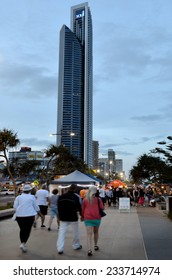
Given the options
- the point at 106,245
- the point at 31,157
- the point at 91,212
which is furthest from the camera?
the point at 31,157

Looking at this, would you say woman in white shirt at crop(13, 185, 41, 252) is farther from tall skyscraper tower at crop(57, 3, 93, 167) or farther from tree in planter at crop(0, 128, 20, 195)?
tall skyscraper tower at crop(57, 3, 93, 167)

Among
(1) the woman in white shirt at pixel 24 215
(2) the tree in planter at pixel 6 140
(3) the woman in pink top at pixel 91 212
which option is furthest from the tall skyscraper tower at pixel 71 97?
(3) the woman in pink top at pixel 91 212

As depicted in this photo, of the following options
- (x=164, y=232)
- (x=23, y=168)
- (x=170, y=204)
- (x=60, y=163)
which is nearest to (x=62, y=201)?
(x=164, y=232)

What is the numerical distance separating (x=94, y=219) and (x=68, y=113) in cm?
5855

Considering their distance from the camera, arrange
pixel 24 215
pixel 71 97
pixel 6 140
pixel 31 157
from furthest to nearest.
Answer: pixel 71 97, pixel 31 157, pixel 6 140, pixel 24 215

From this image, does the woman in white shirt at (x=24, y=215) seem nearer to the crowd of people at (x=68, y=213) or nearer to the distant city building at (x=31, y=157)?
the crowd of people at (x=68, y=213)

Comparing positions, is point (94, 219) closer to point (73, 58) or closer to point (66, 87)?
point (66, 87)

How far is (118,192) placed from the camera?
93.2 feet

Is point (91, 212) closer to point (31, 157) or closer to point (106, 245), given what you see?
point (106, 245)

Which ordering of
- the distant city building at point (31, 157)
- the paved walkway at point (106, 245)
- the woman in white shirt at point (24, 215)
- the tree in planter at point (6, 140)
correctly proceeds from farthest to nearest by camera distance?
the distant city building at point (31, 157)
the tree in planter at point (6, 140)
the woman in white shirt at point (24, 215)
the paved walkway at point (106, 245)

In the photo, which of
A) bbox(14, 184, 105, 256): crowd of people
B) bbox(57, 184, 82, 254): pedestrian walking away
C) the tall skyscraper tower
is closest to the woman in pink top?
bbox(14, 184, 105, 256): crowd of people

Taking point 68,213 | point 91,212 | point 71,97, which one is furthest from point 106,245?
point 71,97

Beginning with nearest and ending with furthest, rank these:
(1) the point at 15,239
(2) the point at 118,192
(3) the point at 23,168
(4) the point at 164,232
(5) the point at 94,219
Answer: (5) the point at 94,219, (1) the point at 15,239, (4) the point at 164,232, (2) the point at 118,192, (3) the point at 23,168

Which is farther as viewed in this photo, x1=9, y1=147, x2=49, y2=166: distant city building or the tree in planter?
x1=9, y1=147, x2=49, y2=166: distant city building
